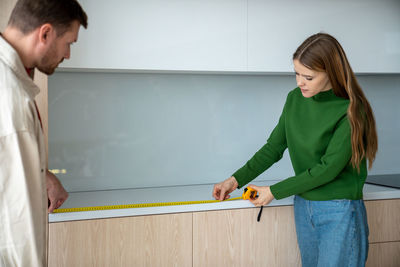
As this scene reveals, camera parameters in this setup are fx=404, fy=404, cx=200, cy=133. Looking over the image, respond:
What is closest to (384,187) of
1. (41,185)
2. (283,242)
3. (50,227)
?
(283,242)

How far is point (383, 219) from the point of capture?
2.15 metres

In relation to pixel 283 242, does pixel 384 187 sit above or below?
above

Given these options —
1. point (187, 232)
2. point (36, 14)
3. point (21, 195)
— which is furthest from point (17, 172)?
point (187, 232)

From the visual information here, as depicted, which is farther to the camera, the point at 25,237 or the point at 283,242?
the point at 283,242

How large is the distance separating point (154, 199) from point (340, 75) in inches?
40.8

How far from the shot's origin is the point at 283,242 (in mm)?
2006

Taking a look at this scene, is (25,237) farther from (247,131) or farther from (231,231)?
(247,131)

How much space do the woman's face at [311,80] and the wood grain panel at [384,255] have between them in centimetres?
107

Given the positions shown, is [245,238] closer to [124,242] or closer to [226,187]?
[226,187]

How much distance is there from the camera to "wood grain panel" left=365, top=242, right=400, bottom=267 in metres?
2.17

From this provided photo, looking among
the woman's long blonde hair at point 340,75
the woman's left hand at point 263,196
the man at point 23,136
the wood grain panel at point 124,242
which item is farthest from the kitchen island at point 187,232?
the man at point 23,136

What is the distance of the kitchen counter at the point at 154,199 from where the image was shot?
1.72 m

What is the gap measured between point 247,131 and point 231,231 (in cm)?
79

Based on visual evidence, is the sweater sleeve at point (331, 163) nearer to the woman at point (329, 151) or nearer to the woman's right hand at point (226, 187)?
the woman at point (329, 151)
